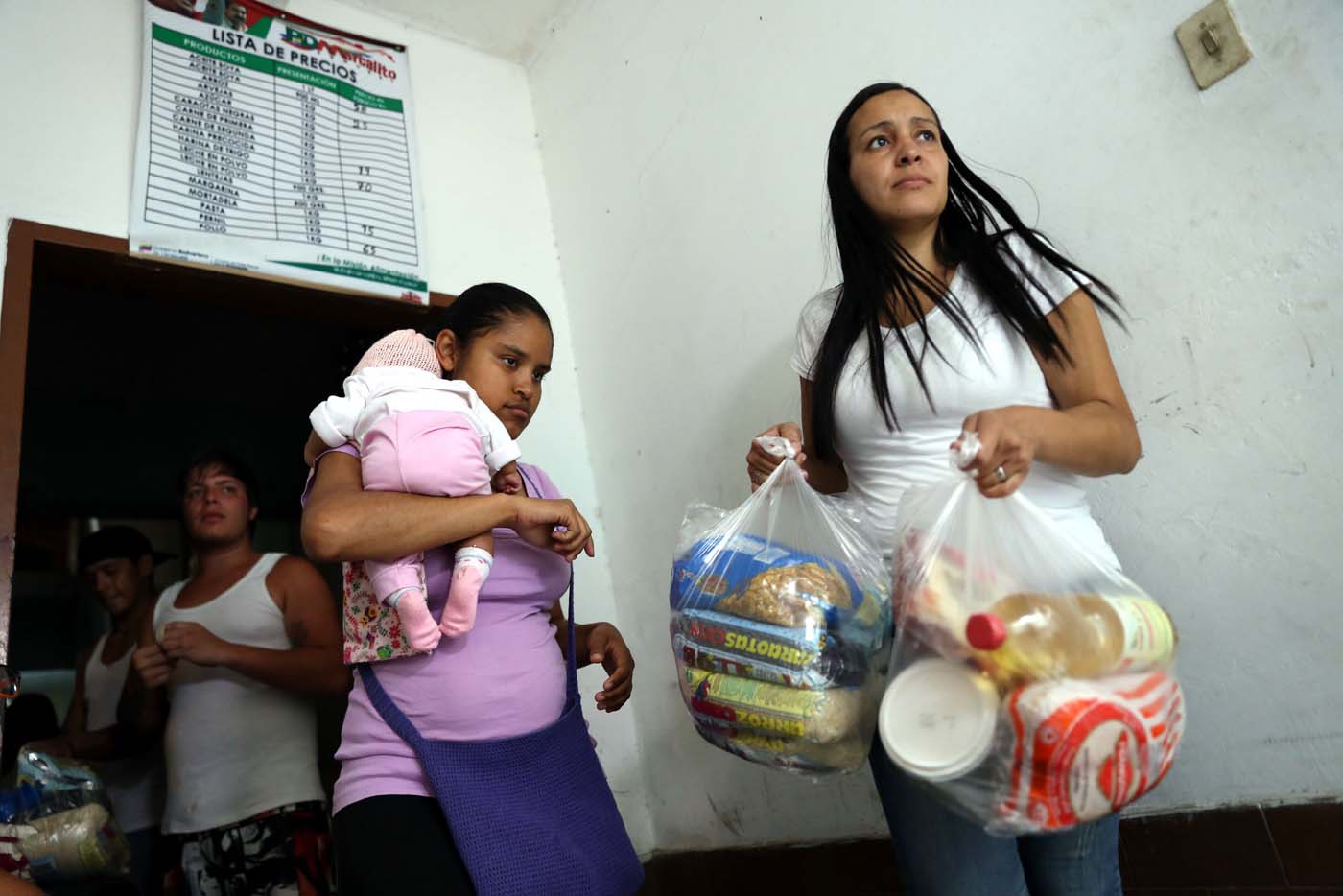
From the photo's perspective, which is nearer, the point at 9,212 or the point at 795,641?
the point at 795,641

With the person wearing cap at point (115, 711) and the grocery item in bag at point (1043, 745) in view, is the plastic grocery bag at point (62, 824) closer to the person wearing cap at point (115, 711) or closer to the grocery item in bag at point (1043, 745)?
the person wearing cap at point (115, 711)

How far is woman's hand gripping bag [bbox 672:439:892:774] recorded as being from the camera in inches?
35.4

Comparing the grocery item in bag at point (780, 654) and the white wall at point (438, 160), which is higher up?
the white wall at point (438, 160)

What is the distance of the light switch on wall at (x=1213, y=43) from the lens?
3.87ft

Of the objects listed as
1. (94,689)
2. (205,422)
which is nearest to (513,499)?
(94,689)

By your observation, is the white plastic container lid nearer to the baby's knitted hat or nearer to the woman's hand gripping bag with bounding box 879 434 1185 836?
the woman's hand gripping bag with bounding box 879 434 1185 836

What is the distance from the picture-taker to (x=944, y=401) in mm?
1080

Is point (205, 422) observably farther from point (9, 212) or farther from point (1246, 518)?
point (1246, 518)

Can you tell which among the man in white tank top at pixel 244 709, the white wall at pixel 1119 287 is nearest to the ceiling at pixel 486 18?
the white wall at pixel 1119 287

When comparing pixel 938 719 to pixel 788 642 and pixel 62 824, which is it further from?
pixel 62 824

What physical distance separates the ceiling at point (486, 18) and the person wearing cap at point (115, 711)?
5.30 feet

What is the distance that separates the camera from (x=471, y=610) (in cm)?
106

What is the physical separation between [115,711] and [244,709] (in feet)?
1.90

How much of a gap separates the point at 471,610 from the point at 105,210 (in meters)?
1.39
